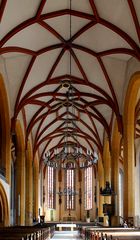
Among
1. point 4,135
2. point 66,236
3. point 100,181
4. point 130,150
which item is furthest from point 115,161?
point 100,181

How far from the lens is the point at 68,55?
2606cm

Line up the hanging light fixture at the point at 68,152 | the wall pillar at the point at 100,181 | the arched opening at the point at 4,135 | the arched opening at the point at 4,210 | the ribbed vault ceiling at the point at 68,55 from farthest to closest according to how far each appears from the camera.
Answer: the wall pillar at the point at 100,181
the hanging light fixture at the point at 68,152
the arched opening at the point at 4,135
the arched opening at the point at 4,210
the ribbed vault ceiling at the point at 68,55

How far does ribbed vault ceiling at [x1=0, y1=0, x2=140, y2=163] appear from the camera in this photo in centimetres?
2042

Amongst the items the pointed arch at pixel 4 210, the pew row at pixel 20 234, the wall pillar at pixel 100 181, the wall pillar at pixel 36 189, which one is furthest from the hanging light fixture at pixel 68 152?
the pew row at pixel 20 234

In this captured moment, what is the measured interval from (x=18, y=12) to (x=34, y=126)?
1689 cm

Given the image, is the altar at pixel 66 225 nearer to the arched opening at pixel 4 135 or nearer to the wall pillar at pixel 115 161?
the wall pillar at pixel 115 161

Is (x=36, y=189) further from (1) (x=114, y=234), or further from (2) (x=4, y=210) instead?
(1) (x=114, y=234)

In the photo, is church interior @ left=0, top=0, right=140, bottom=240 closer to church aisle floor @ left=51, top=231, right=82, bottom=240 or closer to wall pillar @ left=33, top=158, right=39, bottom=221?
church aisle floor @ left=51, top=231, right=82, bottom=240

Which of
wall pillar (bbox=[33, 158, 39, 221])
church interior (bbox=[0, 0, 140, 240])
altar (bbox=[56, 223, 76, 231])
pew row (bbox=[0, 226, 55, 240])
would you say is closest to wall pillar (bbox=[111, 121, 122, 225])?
church interior (bbox=[0, 0, 140, 240])

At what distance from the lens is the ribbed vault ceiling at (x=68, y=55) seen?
2042 cm

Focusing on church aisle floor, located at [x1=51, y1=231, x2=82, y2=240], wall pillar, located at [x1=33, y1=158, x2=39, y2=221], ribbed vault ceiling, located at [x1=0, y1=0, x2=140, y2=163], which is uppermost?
A: ribbed vault ceiling, located at [x1=0, y1=0, x2=140, y2=163]

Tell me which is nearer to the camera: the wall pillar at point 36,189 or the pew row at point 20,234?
the pew row at point 20,234

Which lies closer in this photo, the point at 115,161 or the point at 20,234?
the point at 20,234

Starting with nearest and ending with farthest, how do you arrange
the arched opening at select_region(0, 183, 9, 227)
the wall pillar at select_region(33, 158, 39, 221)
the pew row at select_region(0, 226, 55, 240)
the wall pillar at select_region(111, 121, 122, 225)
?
the pew row at select_region(0, 226, 55, 240), the arched opening at select_region(0, 183, 9, 227), the wall pillar at select_region(111, 121, 122, 225), the wall pillar at select_region(33, 158, 39, 221)
